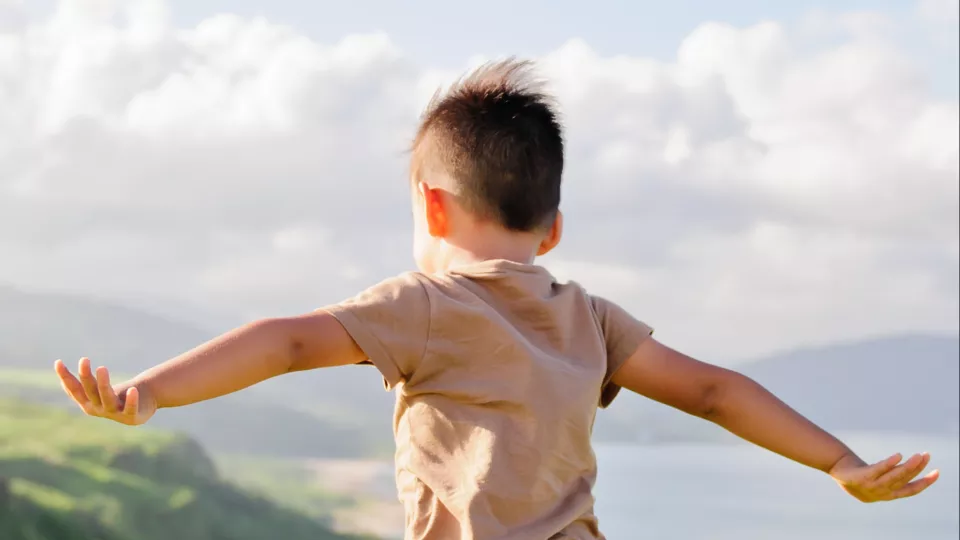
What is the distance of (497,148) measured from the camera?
1.61 metres

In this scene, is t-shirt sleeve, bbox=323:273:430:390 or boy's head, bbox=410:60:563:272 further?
boy's head, bbox=410:60:563:272

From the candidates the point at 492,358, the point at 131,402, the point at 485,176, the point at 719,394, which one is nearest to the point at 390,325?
the point at 492,358

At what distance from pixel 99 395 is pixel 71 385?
0.03 meters

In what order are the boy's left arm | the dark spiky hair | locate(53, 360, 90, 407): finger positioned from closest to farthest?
locate(53, 360, 90, 407): finger < the dark spiky hair < the boy's left arm

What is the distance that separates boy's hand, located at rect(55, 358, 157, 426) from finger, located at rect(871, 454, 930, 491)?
3.52 feet

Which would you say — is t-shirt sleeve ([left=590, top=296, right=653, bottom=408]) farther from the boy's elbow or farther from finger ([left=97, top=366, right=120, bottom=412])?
finger ([left=97, top=366, right=120, bottom=412])

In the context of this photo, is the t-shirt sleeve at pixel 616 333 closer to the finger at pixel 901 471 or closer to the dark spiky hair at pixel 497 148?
the dark spiky hair at pixel 497 148

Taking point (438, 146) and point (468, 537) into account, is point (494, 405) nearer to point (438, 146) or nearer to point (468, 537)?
point (468, 537)

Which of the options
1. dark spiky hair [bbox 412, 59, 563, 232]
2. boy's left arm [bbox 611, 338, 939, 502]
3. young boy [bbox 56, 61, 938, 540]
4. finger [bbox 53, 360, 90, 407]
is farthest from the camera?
boy's left arm [bbox 611, 338, 939, 502]

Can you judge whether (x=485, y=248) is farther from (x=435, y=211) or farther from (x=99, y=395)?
(x=99, y=395)

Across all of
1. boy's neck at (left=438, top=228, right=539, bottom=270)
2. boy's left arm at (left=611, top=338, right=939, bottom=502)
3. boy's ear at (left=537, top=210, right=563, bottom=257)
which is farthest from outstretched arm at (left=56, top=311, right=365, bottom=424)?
boy's left arm at (left=611, top=338, right=939, bottom=502)

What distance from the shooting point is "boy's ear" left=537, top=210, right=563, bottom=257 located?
1688 millimetres

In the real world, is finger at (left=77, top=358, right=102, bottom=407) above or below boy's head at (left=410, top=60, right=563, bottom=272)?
below

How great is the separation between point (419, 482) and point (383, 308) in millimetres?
238
